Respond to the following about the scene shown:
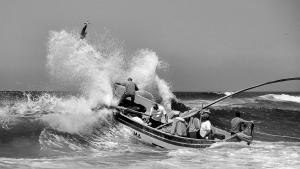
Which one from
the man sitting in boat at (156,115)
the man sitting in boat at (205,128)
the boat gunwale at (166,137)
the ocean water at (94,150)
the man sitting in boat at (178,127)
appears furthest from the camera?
the man sitting in boat at (156,115)

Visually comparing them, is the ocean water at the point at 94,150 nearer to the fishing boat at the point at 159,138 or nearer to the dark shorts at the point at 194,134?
the fishing boat at the point at 159,138

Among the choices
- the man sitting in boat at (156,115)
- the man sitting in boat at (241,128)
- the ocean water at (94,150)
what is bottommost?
the ocean water at (94,150)

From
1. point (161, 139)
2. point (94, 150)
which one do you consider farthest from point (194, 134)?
point (94, 150)

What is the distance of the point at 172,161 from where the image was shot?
12188mm

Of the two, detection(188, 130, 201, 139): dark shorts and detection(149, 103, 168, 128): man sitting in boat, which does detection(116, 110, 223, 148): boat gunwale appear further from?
detection(149, 103, 168, 128): man sitting in boat

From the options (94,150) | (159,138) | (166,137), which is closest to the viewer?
(94,150)

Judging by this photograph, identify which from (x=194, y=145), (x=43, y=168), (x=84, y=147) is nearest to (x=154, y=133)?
(x=194, y=145)

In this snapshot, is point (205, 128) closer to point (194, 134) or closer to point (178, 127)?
point (194, 134)

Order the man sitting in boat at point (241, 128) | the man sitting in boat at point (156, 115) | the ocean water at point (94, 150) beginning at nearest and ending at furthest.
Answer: the ocean water at point (94, 150)
the man sitting in boat at point (241, 128)
the man sitting in boat at point (156, 115)

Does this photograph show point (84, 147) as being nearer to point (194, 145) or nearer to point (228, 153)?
point (194, 145)

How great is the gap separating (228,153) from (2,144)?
7.80 metres

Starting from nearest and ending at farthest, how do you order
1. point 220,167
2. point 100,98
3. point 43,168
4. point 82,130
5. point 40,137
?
point 43,168 < point 220,167 < point 40,137 < point 82,130 < point 100,98

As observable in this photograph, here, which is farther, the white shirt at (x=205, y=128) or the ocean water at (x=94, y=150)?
the white shirt at (x=205, y=128)

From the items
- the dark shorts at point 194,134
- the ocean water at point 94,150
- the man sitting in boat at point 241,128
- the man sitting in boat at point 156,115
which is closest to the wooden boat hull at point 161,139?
the ocean water at point 94,150
